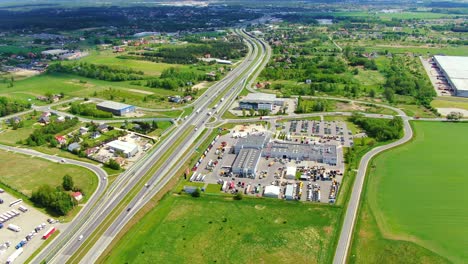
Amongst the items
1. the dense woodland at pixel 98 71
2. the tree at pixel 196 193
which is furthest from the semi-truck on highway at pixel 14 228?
the dense woodland at pixel 98 71

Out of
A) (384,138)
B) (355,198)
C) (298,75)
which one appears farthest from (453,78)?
(355,198)

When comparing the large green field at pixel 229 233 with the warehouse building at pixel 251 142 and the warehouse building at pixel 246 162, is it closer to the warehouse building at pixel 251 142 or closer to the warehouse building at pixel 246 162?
the warehouse building at pixel 246 162

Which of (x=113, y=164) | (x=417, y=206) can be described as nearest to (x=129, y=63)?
(x=113, y=164)

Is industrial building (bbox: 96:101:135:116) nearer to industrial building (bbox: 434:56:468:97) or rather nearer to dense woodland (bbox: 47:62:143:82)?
dense woodland (bbox: 47:62:143:82)

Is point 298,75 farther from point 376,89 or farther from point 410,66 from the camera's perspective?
point 410,66

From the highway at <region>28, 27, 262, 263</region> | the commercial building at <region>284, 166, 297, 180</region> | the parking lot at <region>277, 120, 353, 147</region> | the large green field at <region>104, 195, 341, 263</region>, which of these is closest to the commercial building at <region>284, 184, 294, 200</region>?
the large green field at <region>104, 195, 341, 263</region>

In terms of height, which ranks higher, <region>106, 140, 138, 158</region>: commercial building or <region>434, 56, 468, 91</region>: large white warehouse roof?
<region>434, 56, 468, 91</region>: large white warehouse roof

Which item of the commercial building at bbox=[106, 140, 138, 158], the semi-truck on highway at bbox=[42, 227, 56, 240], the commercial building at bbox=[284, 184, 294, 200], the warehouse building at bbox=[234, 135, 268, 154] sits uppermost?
the warehouse building at bbox=[234, 135, 268, 154]
